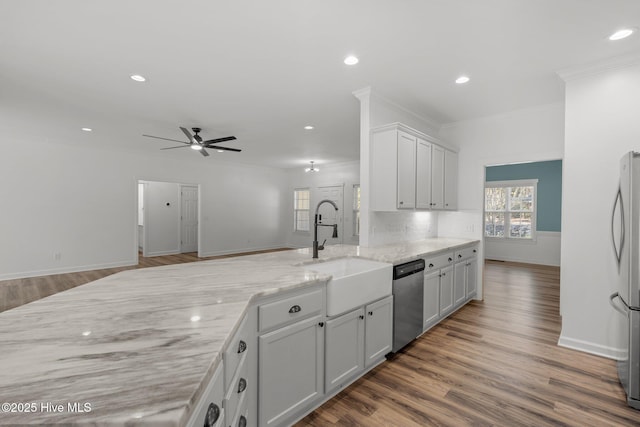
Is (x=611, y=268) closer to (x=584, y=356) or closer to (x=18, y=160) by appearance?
(x=584, y=356)

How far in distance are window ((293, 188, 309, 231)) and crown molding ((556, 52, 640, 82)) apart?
7.40m

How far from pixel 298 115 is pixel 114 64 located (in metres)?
2.25

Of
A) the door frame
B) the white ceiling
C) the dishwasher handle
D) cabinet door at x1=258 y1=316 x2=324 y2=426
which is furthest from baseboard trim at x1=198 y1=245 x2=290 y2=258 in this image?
cabinet door at x1=258 y1=316 x2=324 y2=426

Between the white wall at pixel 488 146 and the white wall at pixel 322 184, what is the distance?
389 centimetres

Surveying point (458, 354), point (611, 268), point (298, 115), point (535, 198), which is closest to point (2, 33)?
point (298, 115)

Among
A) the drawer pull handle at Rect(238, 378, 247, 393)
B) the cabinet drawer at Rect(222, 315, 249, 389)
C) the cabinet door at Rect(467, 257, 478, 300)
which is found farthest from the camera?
the cabinet door at Rect(467, 257, 478, 300)

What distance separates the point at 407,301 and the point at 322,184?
6668mm

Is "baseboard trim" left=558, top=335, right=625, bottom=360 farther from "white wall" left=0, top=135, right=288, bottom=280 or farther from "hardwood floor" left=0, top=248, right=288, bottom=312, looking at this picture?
"white wall" left=0, top=135, right=288, bottom=280

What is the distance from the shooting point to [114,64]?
2807 mm

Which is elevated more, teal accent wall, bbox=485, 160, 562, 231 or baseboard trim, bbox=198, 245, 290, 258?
teal accent wall, bbox=485, 160, 562, 231

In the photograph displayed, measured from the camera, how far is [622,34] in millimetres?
2262

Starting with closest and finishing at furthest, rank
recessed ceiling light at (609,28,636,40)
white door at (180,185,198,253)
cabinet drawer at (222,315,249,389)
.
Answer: cabinet drawer at (222,315,249,389) < recessed ceiling light at (609,28,636,40) < white door at (180,185,198,253)

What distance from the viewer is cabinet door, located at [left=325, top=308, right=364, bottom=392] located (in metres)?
1.98

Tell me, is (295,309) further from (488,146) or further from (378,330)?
(488,146)
